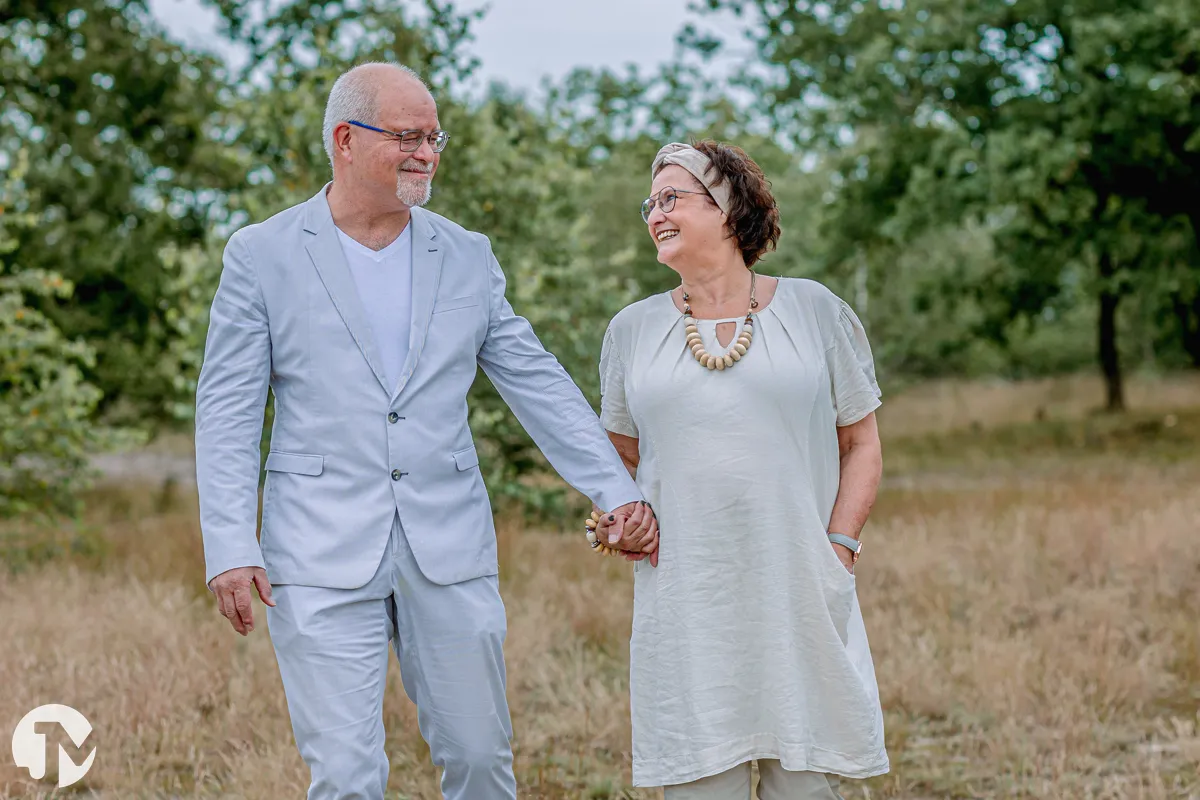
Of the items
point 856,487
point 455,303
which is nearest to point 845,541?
point 856,487

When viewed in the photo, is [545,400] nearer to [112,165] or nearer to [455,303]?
[455,303]

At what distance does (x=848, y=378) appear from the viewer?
366cm

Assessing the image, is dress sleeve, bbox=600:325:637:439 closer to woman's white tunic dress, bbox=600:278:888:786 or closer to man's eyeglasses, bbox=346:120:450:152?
woman's white tunic dress, bbox=600:278:888:786

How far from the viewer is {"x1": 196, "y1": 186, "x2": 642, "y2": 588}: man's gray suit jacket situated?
3.45 m

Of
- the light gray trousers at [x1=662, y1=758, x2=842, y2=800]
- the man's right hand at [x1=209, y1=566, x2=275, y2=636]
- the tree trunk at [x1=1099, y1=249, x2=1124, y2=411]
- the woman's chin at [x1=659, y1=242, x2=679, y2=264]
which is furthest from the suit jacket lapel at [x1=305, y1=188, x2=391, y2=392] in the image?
the tree trunk at [x1=1099, y1=249, x2=1124, y2=411]

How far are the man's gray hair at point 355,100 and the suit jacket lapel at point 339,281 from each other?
0.64 ft

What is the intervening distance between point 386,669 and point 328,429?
65cm

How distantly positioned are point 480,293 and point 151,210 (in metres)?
15.0

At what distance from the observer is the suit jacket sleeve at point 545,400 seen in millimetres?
3727

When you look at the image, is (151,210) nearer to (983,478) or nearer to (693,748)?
(983,478)

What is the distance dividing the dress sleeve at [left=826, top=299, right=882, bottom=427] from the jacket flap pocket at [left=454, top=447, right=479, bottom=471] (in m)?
0.99

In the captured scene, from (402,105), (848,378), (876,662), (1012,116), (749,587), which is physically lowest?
(876,662)

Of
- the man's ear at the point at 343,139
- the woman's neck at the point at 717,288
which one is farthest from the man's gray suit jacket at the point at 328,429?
the woman's neck at the point at 717,288

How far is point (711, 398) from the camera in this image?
355 cm
